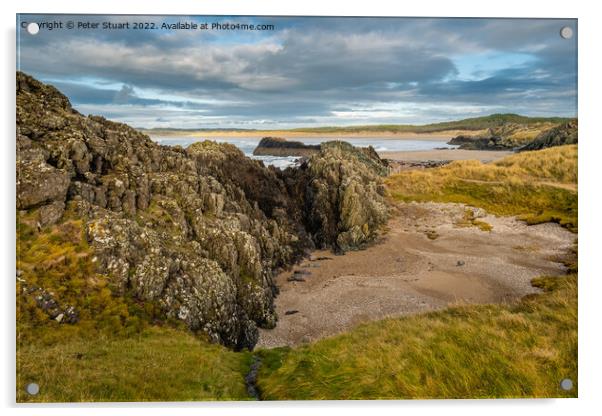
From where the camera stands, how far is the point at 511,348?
10234 millimetres

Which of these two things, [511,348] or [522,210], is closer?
[511,348]

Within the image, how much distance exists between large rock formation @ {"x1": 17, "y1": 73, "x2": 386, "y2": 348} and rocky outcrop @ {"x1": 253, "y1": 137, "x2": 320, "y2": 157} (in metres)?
0.67

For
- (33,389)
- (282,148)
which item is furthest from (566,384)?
(33,389)

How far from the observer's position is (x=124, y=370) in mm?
10234

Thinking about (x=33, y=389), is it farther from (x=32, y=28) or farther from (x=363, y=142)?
(x=363, y=142)

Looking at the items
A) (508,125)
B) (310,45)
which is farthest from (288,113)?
(508,125)

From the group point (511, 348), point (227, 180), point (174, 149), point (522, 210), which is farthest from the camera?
point (227, 180)

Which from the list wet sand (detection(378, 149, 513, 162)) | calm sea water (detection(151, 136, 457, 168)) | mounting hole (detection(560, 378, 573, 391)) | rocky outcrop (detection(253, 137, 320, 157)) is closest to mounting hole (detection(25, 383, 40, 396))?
calm sea water (detection(151, 136, 457, 168))

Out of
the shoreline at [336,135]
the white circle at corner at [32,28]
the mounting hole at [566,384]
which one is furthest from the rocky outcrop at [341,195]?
the white circle at corner at [32,28]

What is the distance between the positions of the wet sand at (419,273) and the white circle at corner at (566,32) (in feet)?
23.9

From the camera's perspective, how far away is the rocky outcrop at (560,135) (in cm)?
1300

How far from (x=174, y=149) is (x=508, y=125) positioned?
16.0m
